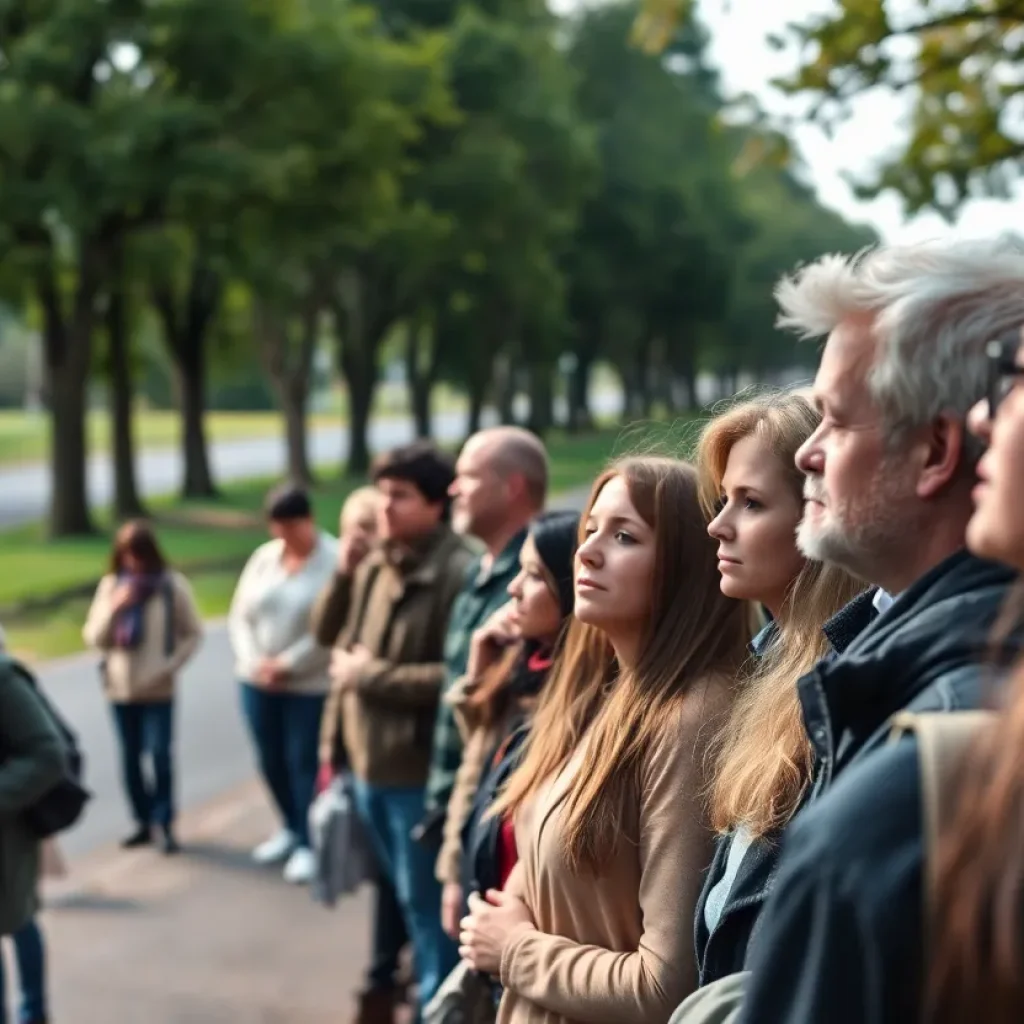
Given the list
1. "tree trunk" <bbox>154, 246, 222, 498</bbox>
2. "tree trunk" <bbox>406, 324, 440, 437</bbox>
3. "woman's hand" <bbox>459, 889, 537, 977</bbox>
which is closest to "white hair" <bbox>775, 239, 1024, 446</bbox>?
"woman's hand" <bbox>459, 889, 537, 977</bbox>

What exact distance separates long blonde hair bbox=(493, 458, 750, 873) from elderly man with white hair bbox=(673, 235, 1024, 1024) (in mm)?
713

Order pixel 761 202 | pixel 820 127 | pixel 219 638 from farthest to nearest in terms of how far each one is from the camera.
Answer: pixel 761 202
pixel 219 638
pixel 820 127

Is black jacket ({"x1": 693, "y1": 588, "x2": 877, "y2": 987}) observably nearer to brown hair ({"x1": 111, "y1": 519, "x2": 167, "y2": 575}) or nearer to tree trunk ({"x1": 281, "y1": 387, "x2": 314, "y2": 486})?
brown hair ({"x1": 111, "y1": 519, "x2": 167, "y2": 575})

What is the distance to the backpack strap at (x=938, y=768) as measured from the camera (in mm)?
1342

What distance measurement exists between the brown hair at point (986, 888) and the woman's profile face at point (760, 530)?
1195 millimetres

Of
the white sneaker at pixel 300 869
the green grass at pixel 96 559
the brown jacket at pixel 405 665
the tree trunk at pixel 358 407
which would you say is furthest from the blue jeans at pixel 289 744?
the tree trunk at pixel 358 407

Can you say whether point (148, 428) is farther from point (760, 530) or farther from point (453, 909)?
point (760, 530)

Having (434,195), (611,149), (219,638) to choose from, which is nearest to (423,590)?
(219,638)

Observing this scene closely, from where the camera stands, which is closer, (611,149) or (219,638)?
(219,638)

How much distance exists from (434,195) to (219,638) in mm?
21019

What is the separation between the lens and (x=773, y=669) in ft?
8.02

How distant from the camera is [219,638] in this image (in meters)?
15.3

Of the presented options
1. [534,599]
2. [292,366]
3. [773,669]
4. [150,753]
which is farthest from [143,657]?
[292,366]

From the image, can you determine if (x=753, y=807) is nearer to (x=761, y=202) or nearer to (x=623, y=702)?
(x=623, y=702)
